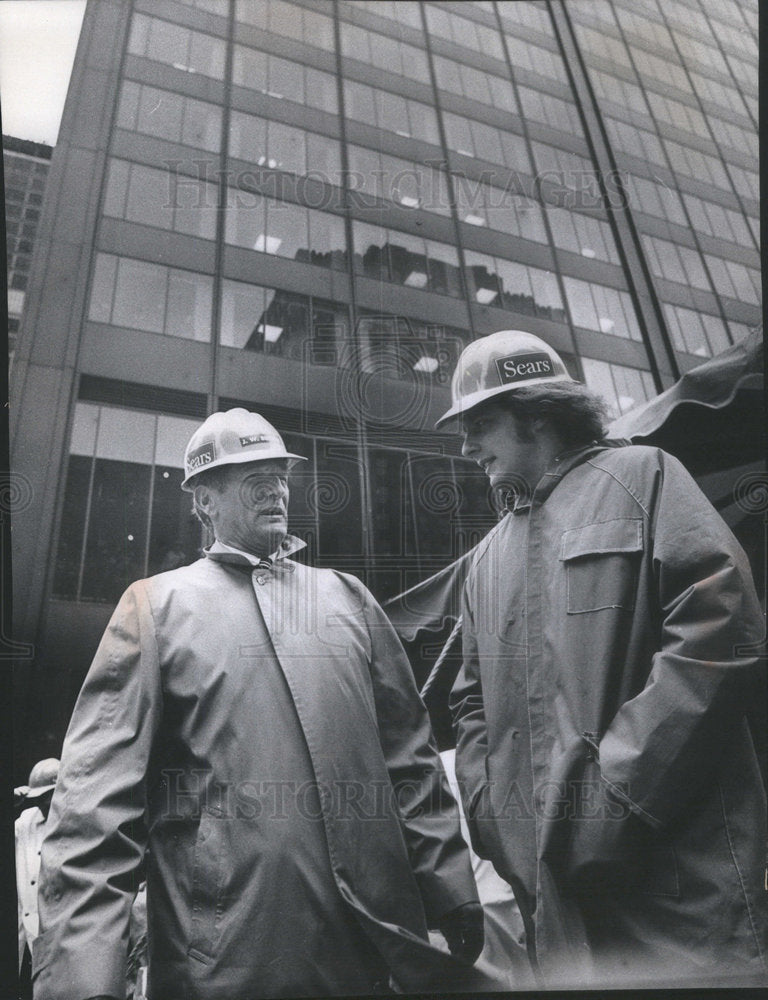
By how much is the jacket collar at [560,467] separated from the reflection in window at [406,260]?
3.15 ft

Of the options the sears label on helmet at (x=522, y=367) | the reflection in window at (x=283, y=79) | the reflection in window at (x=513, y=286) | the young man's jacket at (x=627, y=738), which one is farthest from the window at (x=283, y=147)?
the young man's jacket at (x=627, y=738)

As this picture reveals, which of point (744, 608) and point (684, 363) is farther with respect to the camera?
point (684, 363)

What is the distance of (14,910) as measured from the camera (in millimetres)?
2205

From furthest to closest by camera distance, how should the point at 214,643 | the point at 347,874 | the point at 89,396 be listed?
1. the point at 89,396
2. the point at 214,643
3. the point at 347,874

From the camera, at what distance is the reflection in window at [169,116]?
119 inches

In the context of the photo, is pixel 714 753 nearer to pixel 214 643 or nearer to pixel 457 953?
pixel 457 953

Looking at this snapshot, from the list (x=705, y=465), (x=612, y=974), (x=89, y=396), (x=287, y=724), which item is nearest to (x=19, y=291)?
(x=89, y=396)

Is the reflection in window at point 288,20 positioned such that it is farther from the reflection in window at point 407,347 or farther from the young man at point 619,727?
the young man at point 619,727

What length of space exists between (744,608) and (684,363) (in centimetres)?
135

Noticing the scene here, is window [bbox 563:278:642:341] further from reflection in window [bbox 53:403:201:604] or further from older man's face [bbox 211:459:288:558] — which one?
reflection in window [bbox 53:403:201:604]

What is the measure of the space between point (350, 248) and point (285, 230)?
290 mm

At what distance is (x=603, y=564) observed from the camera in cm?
231

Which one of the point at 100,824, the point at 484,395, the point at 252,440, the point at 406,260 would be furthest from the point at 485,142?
the point at 100,824

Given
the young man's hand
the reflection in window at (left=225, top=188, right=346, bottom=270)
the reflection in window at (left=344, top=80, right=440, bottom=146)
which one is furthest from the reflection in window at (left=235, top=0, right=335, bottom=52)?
the young man's hand
